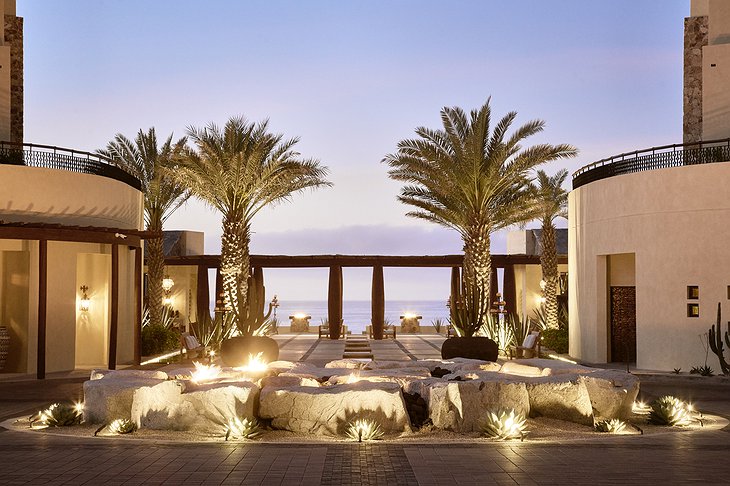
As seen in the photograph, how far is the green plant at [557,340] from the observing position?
2850 centimetres

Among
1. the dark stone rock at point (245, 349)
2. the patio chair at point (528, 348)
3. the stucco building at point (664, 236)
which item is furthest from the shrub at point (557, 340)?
the dark stone rock at point (245, 349)

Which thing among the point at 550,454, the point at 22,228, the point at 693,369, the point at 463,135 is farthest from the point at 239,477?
the point at 463,135

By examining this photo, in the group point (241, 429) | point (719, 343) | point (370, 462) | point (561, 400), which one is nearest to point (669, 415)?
point (561, 400)

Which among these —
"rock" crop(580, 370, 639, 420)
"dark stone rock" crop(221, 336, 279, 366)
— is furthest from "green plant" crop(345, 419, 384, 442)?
"dark stone rock" crop(221, 336, 279, 366)

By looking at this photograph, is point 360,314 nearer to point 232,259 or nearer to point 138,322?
point 232,259

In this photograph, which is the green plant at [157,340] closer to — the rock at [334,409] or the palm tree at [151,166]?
the palm tree at [151,166]

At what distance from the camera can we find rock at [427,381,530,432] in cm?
1245

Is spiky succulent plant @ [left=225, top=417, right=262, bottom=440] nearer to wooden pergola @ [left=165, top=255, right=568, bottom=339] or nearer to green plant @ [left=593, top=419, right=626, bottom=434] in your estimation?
green plant @ [left=593, top=419, right=626, bottom=434]

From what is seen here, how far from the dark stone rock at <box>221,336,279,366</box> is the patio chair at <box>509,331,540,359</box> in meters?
6.86

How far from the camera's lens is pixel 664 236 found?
21.9 meters

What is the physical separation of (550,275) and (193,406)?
73.7 feet

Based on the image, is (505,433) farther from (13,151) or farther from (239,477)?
(13,151)

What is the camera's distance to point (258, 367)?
1694cm

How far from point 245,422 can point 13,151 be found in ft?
52.4
